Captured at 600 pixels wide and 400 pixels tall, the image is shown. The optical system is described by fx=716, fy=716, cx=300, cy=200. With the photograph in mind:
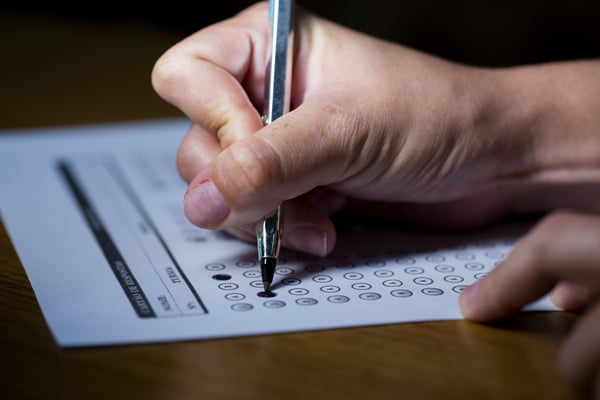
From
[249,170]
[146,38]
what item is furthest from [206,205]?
[146,38]

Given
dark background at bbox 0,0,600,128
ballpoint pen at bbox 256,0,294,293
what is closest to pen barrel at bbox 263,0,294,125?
ballpoint pen at bbox 256,0,294,293

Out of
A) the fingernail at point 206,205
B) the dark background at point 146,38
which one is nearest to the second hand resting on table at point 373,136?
the fingernail at point 206,205

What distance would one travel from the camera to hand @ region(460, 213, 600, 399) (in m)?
0.38

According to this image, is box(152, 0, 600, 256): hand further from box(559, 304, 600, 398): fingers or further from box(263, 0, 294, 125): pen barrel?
box(559, 304, 600, 398): fingers

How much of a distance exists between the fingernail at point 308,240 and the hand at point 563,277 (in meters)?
0.15

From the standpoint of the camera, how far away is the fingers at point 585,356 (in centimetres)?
37

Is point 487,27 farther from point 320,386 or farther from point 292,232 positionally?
point 320,386

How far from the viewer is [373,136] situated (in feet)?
1.83

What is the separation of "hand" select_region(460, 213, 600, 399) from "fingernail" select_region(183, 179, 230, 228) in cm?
19

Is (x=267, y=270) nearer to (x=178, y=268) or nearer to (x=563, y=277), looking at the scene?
(x=178, y=268)

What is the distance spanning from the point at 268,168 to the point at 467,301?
0.16 meters

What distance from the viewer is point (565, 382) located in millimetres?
394

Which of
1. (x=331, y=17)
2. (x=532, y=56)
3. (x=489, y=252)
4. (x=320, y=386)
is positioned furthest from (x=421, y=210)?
(x=331, y=17)

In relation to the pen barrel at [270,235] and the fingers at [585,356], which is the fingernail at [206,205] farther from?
the fingers at [585,356]
